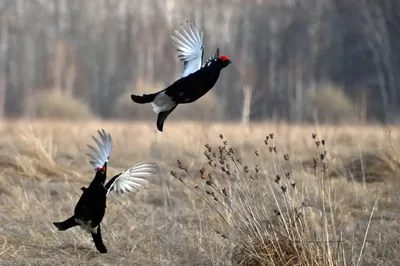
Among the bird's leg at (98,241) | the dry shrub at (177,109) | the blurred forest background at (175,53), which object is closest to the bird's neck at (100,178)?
the bird's leg at (98,241)

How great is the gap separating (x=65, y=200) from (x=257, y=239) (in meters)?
2.87

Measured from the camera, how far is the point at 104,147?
3553 mm

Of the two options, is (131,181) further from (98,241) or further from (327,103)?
(327,103)

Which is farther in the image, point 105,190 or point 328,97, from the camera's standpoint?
point 328,97

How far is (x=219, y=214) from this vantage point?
3932 millimetres

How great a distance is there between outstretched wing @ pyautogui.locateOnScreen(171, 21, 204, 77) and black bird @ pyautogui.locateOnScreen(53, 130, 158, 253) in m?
0.55

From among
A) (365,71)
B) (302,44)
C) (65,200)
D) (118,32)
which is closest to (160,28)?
(118,32)

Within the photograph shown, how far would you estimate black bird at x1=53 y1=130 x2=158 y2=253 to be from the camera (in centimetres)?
353

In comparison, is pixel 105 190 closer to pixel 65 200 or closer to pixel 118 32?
pixel 65 200

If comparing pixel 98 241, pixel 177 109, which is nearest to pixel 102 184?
pixel 98 241

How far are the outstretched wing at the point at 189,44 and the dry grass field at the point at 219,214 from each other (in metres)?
0.41

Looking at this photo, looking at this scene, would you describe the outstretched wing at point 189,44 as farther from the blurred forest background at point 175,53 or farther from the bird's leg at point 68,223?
the blurred forest background at point 175,53

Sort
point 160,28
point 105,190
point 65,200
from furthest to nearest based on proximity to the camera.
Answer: point 160,28
point 65,200
point 105,190

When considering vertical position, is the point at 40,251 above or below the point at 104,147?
below
